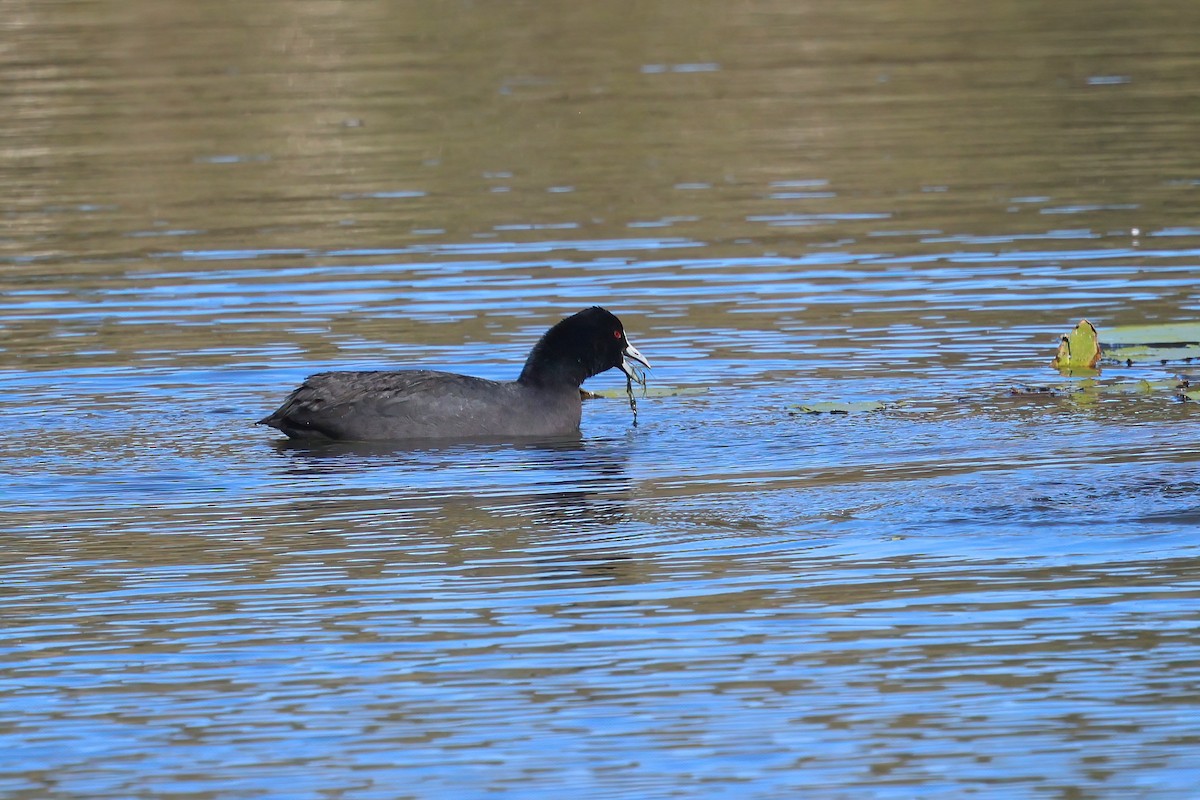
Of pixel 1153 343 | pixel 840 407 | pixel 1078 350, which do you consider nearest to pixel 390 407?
pixel 840 407

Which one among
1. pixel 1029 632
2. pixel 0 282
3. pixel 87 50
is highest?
pixel 87 50

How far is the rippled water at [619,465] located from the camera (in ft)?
23.8

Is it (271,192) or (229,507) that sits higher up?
(271,192)

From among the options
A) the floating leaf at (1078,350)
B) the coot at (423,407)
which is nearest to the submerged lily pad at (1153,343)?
the floating leaf at (1078,350)

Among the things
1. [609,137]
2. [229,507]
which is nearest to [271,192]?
[609,137]

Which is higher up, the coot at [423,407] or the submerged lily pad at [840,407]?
the coot at [423,407]

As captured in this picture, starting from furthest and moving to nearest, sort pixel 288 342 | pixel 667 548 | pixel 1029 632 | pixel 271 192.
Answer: pixel 271 192 → pixel 288 342 → pixel 667 548 → pixel 1029 632

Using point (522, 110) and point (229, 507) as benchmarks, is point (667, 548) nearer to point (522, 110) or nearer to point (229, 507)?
point (229, 507)

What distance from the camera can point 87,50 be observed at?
37.9m

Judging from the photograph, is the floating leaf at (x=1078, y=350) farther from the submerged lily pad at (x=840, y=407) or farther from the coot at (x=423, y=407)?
the coot at (x=423, y=407)

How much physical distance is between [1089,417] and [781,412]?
1.86 meters

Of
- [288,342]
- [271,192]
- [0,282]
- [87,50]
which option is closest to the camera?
[288,342]

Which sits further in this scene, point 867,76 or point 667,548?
point 867,76

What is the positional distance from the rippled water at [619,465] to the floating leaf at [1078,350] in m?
0.18
